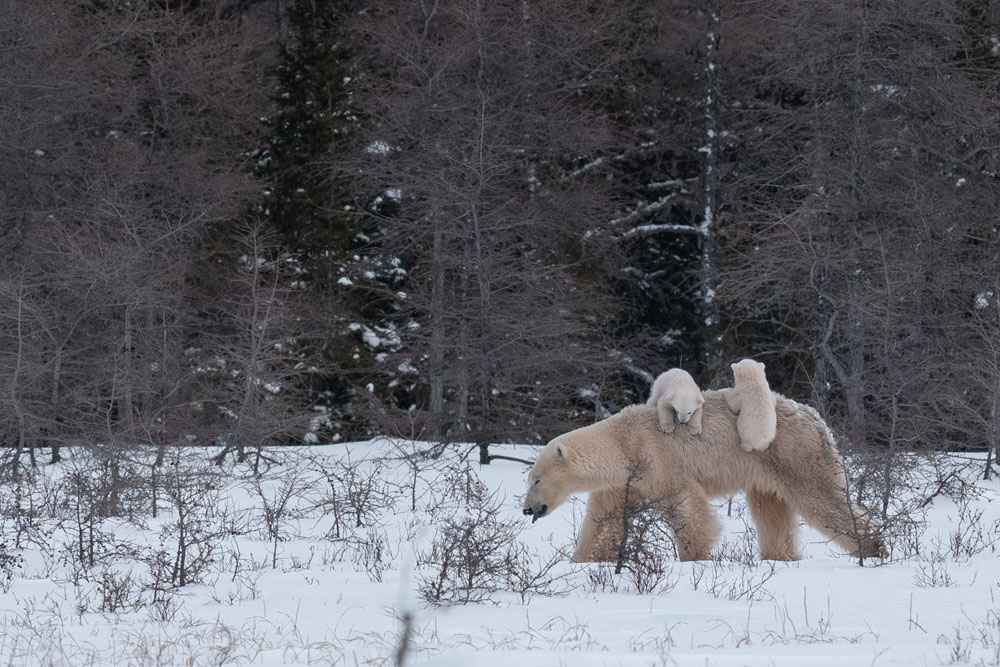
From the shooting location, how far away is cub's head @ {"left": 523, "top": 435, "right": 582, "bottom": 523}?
8.98 meters

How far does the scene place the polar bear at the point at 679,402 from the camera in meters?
8.78

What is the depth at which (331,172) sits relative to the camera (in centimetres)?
2514

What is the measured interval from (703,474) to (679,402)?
0.64m

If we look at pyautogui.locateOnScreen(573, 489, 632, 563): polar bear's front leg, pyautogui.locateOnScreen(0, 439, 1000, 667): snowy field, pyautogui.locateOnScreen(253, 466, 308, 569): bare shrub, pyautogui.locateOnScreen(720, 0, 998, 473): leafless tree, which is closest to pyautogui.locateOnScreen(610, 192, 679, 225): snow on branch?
pyautogui.locateOnScreen(720, 0, 998, 473): leafless tree

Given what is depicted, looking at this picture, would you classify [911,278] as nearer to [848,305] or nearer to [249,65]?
[848,305]

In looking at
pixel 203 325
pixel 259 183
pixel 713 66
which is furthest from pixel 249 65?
pixel 713 66

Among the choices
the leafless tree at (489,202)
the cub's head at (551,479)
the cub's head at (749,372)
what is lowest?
the cub's head at (551,479)

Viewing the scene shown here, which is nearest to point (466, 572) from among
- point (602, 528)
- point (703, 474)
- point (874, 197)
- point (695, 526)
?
point (602, 528)

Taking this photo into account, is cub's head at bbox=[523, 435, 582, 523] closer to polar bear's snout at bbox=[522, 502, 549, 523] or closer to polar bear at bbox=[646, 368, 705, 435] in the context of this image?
polar bear's snout at bbox=[522, 502, 549, 523]

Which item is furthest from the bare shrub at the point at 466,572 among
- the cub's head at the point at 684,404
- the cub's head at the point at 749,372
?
the cub's head at the point at 749,372

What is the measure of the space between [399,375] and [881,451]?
1422 centimetres

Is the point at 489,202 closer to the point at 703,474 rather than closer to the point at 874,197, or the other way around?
the point at 874,197

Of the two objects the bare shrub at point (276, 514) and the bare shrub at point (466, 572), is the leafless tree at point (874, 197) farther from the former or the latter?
the bare shrub at point (466, 572)

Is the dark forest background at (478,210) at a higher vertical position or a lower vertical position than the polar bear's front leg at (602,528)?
higher
